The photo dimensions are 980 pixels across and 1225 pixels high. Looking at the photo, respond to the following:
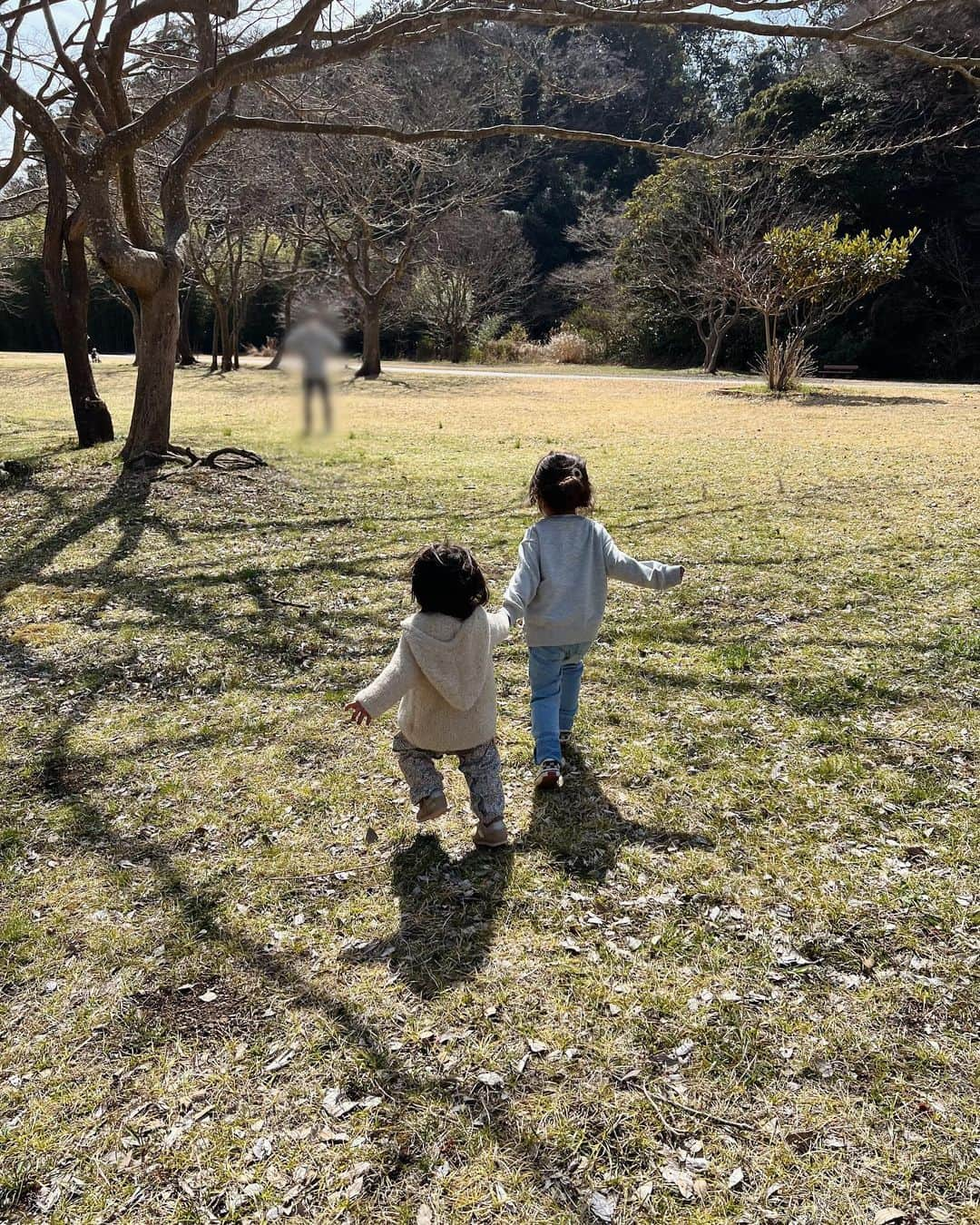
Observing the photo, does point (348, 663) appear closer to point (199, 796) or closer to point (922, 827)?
point (199, 796)

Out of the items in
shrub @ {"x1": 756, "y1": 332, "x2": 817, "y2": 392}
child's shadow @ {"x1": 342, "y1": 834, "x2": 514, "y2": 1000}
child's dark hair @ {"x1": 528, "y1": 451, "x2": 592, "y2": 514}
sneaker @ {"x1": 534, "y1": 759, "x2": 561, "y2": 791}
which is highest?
shrub @ {"x1": 756, "y1": 332, "x2": 817, "y2": 392}

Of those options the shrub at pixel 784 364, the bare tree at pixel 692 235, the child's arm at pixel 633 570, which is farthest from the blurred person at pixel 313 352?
the bare tree at pixel 692 235

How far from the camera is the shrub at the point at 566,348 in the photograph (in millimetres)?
33281

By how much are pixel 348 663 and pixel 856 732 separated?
2.77 metres

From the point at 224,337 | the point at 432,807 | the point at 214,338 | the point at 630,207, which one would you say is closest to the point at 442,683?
the point at 432,807

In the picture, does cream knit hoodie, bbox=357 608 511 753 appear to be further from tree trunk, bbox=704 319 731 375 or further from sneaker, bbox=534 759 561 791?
tree trunk, bbox=704 319 731 375

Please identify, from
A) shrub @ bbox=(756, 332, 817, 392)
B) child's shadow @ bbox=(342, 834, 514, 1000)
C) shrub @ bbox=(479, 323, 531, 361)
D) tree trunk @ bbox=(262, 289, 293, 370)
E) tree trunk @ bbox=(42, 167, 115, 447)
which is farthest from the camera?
shrub @ bbox=(479, 323, 531, 361)

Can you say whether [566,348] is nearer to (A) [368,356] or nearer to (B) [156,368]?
(B) [156,368]

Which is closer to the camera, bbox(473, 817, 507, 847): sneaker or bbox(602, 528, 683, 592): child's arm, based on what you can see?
bbox(473, 817, 507, 847): sneaker

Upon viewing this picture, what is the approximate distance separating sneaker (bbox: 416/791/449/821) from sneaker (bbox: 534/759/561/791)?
22.1 inches

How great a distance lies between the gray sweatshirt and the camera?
3.49m

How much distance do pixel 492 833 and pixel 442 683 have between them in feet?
2.14

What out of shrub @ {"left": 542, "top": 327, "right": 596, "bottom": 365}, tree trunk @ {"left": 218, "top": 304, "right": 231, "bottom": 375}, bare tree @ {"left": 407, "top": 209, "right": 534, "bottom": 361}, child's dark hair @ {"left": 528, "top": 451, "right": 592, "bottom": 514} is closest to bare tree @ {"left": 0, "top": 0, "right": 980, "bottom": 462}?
tree trunk @ {"left": 218, "top": 304, "right": 231, "bottom": 375}

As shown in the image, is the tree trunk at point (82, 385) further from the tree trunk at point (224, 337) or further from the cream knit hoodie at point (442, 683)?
the cream knit hoodie at point (442, 683)
